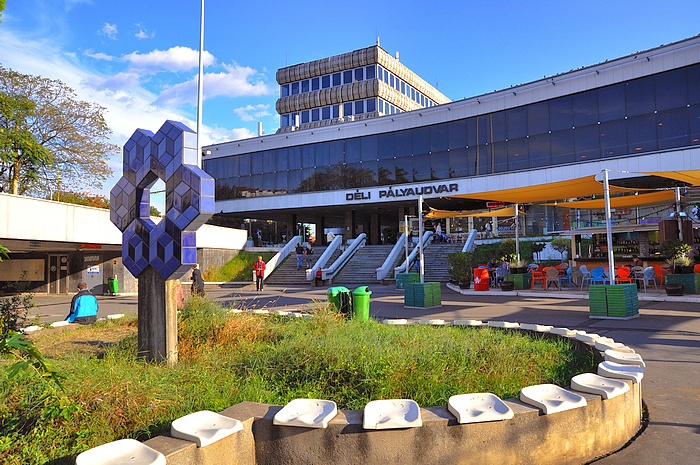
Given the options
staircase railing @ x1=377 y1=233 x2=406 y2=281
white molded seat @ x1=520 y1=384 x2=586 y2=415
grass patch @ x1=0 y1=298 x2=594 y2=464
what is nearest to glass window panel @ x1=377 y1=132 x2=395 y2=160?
staircase railing @ x1=377 y1=233 x2=406 y2=281

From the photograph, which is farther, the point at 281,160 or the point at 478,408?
the point at 281,160

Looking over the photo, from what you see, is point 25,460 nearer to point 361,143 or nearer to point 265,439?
point 265,439

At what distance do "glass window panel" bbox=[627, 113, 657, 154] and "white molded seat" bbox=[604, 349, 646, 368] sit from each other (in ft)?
86.0

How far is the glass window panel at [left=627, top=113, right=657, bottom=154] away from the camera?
89.5 feet

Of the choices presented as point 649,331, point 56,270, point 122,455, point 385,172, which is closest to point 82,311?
point 122,455

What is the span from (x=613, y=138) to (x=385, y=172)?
1556 centimetres

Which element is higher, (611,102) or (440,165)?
(611,102)

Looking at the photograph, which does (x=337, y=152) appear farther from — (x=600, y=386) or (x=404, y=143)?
(x=600, y=386)

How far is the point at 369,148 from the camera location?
39.2 m

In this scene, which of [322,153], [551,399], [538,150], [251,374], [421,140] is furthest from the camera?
[322,153]

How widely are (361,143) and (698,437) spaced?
36454mm

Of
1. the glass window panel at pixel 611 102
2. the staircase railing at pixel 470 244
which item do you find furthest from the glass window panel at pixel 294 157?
the glass window panel at pixel 611 102

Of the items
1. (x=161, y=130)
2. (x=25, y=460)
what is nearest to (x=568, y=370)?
(x=25, y=460)

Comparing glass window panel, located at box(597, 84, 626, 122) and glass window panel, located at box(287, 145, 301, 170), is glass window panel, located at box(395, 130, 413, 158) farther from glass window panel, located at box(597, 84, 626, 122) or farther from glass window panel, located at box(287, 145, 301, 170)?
glass window panel, located at box(597, 84, 626, 122)
